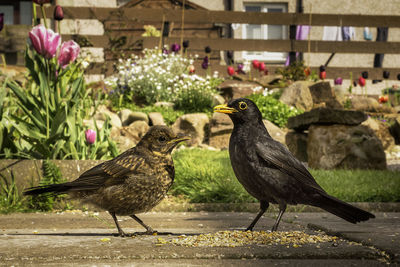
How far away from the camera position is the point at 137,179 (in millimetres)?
2641

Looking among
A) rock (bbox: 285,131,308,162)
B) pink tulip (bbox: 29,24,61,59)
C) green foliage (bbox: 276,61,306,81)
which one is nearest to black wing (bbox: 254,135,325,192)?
pink tulip (bbox: 29,24,61,59)

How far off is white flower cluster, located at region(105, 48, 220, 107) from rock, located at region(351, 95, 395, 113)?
328 cm

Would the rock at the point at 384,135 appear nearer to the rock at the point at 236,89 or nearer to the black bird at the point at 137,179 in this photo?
the rock at the point at 236,89

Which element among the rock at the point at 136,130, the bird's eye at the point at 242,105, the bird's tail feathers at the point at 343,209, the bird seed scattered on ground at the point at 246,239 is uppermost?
the bird's eye at the point at 242,105

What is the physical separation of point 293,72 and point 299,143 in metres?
4.73

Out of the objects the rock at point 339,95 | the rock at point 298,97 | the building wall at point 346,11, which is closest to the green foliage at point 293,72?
the rock at point 339,95

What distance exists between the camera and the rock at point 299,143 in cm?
866

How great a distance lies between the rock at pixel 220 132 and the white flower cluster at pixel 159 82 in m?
1.47

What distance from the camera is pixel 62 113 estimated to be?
15.5ft

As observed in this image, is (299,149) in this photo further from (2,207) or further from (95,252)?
(95,252)

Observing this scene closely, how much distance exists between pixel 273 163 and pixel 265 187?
4.9 inches

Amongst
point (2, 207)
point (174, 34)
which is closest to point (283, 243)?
point (2, 207)

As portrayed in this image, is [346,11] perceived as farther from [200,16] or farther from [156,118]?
[156,118]

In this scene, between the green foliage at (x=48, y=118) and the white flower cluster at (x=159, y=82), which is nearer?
the green foliage at (x=48, y=118)
